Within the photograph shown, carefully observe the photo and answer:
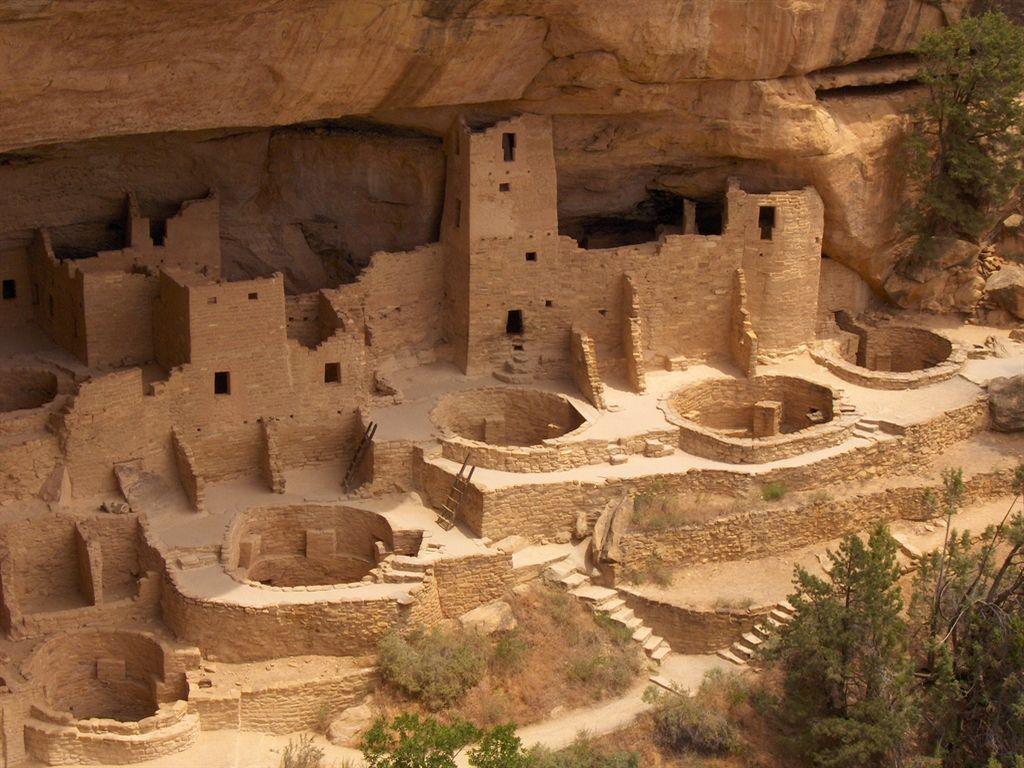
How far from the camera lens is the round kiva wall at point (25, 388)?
23375mm

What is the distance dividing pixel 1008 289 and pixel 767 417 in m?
4.94

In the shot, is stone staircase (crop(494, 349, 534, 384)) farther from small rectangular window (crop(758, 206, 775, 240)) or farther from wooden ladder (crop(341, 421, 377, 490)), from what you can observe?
small rectangular window (crop(758, 206, 775, 240))

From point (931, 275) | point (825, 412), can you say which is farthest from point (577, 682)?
point (931, 275)

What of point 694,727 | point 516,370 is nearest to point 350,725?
point 694,727

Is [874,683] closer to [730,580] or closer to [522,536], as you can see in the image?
[730,580]

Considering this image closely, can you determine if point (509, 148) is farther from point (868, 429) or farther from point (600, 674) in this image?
point (600, 674)

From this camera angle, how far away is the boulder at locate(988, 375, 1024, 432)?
1006 inches

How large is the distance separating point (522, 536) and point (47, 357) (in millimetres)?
6706

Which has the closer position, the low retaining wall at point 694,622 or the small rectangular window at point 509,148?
the low retaining wall at point 694,622

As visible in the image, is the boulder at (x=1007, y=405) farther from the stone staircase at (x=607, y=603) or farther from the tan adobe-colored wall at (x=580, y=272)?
the stone staircase at (x=607, y=603)

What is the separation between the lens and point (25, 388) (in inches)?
923

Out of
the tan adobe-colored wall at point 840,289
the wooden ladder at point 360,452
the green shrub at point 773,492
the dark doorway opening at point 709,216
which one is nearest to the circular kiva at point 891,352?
the tan adobe-colored wall at point 840,289

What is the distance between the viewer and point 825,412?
84.8ft

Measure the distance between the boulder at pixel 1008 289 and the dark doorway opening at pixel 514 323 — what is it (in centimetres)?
769
